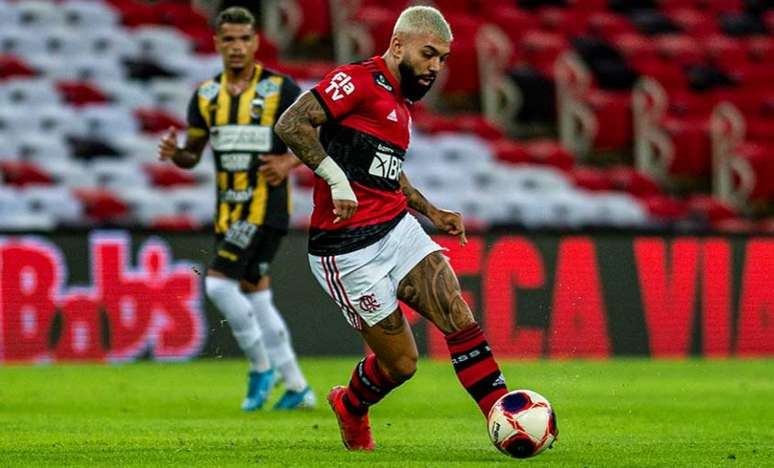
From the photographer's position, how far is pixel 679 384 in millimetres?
12539

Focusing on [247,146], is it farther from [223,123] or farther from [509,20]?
[509,20]

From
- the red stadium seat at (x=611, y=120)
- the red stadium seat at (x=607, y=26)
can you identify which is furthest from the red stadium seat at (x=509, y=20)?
the red stadium seat at (x=611, y=120)

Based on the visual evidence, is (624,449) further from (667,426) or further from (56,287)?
(56,287)

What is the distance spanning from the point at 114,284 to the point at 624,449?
7530 mm

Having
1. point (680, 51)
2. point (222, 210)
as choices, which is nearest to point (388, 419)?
point (222, 210)

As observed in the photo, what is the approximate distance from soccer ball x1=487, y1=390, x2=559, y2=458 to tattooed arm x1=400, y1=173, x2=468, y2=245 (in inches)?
37.4

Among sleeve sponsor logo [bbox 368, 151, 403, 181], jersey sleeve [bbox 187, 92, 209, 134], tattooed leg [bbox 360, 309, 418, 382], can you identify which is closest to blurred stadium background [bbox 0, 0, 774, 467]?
tattooed leg [bbox 360, 309, 418, 382]

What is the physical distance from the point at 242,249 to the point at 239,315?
383 mm

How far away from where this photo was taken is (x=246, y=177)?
390 inches

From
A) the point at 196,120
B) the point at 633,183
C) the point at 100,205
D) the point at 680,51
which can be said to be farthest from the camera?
the point at 680,51

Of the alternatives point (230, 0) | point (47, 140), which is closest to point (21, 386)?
point (47, 140)

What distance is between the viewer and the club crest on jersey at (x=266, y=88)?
32.7 feet

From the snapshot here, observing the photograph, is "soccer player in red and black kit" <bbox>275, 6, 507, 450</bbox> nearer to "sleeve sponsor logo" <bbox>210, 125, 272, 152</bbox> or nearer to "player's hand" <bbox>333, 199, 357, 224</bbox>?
"player's hand" <bbox>333, 199, 357, 224</bbox>

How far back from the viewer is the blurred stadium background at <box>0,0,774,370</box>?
1435cm
